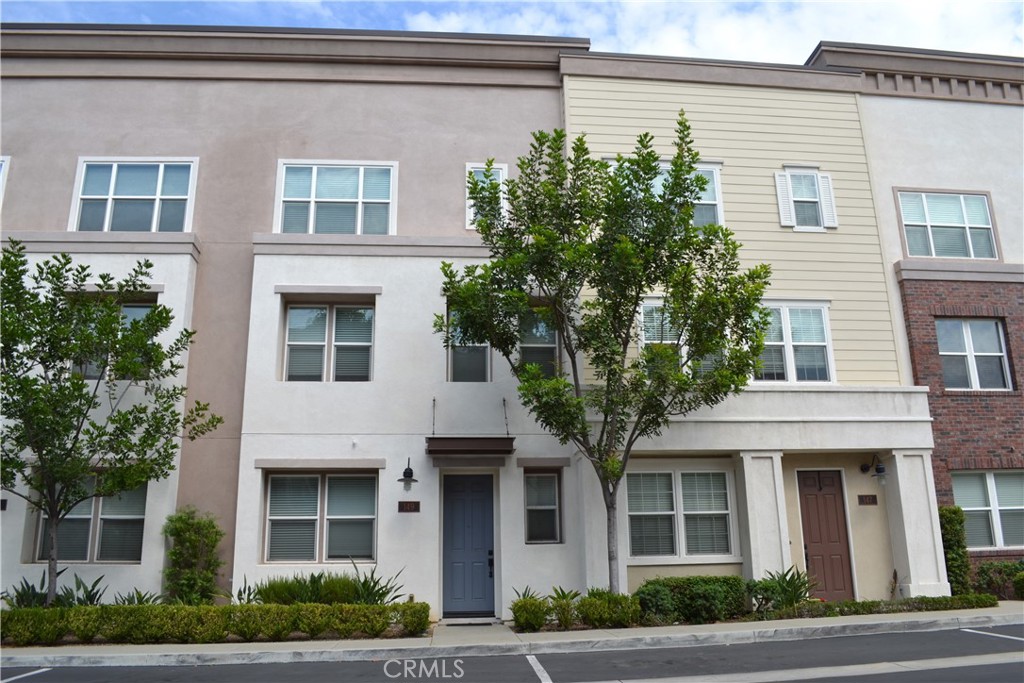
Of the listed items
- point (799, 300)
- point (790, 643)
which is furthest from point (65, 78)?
point (790, 643)

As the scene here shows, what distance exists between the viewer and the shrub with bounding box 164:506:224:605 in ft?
42.4

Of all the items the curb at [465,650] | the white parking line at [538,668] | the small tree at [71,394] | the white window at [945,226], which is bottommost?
the white parking line at [538,668]

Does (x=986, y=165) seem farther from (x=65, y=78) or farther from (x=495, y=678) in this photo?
(x=65, y=78)

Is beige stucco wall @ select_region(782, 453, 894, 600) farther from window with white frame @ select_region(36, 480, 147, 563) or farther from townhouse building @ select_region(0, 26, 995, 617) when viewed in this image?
window with white frame @ select_region(36, 480, 147, 563)

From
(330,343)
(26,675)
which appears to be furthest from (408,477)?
(26,675)

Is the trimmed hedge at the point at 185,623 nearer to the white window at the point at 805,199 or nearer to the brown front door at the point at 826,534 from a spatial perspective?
the brown front door at the point at 826,534


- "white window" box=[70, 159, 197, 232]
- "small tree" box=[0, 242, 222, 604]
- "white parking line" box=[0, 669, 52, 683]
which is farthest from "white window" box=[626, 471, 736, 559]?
"white window" box=[70, 159, 197, 232]

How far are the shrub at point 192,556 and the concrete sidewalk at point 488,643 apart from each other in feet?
5.87

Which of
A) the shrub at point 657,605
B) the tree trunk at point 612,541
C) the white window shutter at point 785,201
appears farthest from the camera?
the white window shutter at point 785,201

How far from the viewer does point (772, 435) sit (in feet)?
47.9

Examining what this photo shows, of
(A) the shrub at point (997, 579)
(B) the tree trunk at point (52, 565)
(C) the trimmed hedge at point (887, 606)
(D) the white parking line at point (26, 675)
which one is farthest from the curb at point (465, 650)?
(A) the shrub at point (997, 579)

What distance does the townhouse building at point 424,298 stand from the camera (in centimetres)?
1405

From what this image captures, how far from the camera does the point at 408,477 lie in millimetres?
13672

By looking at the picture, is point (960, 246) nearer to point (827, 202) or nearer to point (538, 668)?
point (827, 202)
